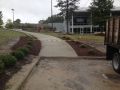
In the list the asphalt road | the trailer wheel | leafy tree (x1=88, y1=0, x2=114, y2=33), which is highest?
leafy tree (x1=88, y1=0, x2=114, y2=33)

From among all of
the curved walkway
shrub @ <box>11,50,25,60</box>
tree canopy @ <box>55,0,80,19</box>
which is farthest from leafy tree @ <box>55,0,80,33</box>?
shrub @ <box>11,50,25,60</box>

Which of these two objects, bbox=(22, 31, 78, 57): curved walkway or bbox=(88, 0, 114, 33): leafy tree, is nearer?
bbox=(22, 31, 78, 57): curved walkway

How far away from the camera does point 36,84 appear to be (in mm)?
5742

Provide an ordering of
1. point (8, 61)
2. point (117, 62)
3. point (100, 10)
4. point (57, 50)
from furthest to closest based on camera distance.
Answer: point (100, 10) < point (57, 50) < point (117, 62) < point (8, 61)

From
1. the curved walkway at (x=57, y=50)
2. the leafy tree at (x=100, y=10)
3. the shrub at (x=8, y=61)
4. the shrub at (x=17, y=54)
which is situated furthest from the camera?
the leafy tree at (x=100, y=10)

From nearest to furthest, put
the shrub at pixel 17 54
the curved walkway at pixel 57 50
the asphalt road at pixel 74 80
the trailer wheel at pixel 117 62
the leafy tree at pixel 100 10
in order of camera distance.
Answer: the asphalt road at pixel 74 80, the trailer wheel at pixel 117 62, the shrub at pixel 17 54, the curved walkway at pixel 57 50, the leafy tree at pixel 100 10

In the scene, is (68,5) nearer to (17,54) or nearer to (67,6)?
(67,6)

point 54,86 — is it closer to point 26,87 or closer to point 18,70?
point 26,87

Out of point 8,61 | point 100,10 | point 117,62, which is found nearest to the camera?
point 8,61

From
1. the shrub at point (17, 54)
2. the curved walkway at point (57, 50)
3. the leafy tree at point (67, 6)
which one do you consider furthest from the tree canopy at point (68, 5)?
the shrub at point (17, 54)

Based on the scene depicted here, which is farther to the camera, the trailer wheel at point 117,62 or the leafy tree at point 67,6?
the leafy tree at point 67,6

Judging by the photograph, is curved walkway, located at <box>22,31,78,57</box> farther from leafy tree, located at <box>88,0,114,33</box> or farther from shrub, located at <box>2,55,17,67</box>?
leafy tree, located at <box>88,0,114,33</box>

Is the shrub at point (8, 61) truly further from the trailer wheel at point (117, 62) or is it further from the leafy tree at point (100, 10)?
the leafy tree at point (100, 10)

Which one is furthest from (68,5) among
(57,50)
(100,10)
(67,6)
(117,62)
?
(117,62)
